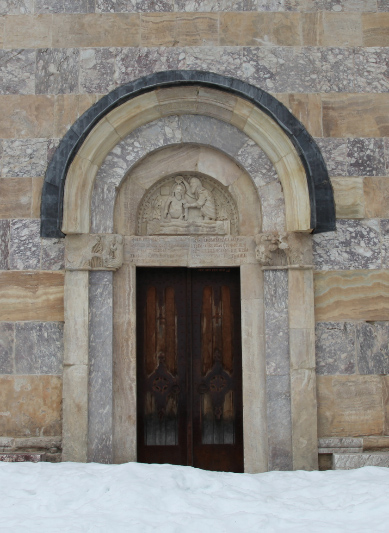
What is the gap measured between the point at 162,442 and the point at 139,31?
4471 mm

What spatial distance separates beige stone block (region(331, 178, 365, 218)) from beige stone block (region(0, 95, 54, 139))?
3116 millimetres

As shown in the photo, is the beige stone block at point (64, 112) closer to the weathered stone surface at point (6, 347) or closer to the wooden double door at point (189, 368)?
the wooden double door at point (189, 368)

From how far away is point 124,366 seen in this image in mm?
5957

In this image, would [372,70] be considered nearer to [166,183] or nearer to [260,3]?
[260,3]

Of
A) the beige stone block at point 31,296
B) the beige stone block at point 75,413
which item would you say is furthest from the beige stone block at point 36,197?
the beige stone block at point 75,413

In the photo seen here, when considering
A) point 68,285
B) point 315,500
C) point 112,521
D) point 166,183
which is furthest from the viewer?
point 166,183

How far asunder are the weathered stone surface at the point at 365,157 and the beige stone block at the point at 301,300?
122 centimetres

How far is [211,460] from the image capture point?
617 centimetres

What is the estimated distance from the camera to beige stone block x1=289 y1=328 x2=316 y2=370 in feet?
19.0

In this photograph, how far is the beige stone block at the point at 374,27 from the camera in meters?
6.14

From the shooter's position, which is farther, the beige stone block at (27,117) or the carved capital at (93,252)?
the beige stone block at (27,117)

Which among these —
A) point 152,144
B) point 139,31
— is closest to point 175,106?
point 152,144

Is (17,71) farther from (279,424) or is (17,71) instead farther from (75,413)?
(279,424)

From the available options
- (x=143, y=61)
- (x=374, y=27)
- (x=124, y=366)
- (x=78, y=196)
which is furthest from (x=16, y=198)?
(x=374, y=27)
